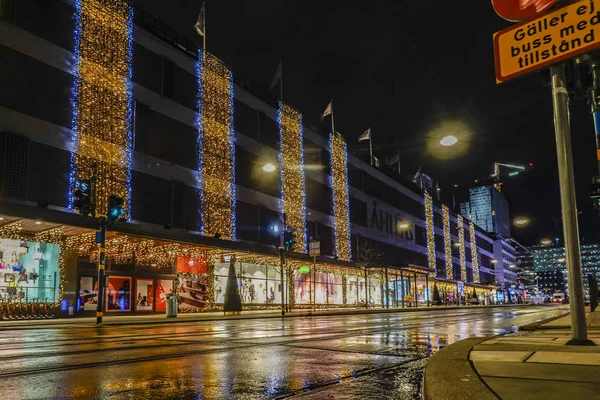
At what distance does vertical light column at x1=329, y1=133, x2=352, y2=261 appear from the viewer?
54.2m

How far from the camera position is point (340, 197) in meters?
55.4

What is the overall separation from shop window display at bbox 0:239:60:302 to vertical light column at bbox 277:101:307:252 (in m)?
21.0

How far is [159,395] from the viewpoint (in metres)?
5.54

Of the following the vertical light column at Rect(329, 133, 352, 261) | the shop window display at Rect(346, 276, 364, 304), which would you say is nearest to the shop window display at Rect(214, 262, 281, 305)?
the vertical light column at Rect(329, 133, 352, 261)

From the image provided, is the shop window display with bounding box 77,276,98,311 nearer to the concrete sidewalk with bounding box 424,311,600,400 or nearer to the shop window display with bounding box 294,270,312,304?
the shop window display with bounding box 294,270,312,304

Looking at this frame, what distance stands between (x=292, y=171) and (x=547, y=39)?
133 feet

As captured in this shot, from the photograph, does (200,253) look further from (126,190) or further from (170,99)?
(170,99)

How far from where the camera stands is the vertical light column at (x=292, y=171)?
4644 centimetres

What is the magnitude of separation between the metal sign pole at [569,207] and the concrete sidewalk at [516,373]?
0.39m

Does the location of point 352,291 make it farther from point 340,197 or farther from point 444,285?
point 444,285

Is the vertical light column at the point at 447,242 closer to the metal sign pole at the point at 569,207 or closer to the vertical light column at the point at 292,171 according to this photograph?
the vertical light column at the point at 292,171

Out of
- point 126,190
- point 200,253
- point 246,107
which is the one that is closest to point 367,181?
point 246,107

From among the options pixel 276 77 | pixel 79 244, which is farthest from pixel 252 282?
pixel 276 77

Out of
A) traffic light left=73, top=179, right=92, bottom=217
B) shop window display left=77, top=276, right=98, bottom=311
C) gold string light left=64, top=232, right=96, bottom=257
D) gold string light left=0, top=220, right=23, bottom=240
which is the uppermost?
traffic light left=73, top=179, right=92, bottom=217
